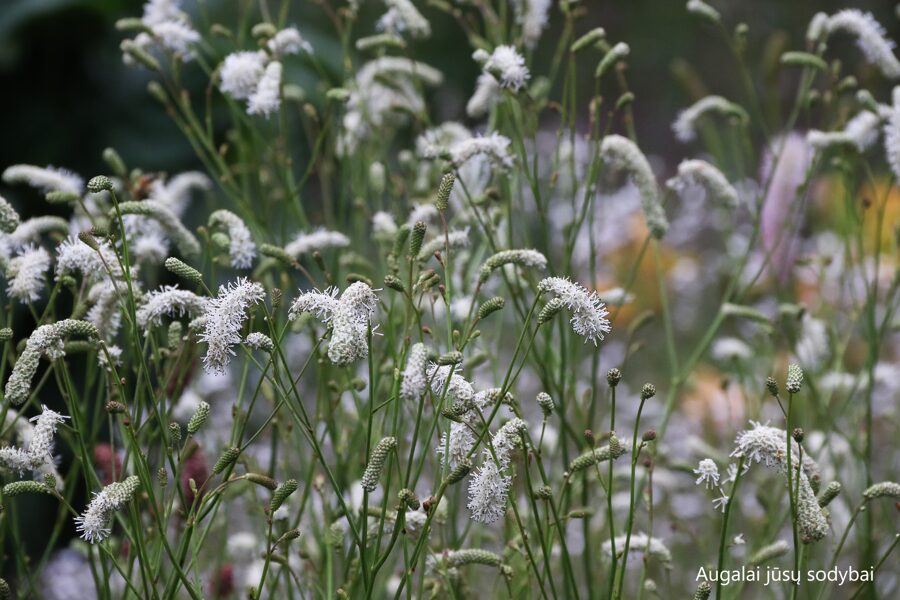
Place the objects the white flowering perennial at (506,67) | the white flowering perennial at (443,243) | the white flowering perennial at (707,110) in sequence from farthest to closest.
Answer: the white flowering perennial at (707,110)
the white flowering perennial at (506,67)
the white flowering perennial at (443,243)

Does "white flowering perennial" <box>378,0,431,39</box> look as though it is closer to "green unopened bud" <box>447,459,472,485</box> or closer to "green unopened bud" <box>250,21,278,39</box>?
"green unopened bud" <box>250,21,278,39</box>

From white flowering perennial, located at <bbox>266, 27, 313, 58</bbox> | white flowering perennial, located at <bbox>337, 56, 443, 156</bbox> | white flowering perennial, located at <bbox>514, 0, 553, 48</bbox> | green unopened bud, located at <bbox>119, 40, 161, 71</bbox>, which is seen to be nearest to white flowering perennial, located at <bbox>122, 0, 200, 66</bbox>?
green unopened bud, located at <bbox>119, 40, 161, 71</bbox>

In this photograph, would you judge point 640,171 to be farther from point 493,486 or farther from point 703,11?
point 493,486

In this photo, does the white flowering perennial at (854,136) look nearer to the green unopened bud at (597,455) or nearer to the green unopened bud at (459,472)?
the green unopened bud at (597,455)

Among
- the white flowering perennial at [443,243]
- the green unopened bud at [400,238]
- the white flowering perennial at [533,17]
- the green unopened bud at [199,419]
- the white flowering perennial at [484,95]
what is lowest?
the green unopened bud at [199,419]

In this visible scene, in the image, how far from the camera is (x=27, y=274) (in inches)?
39.4

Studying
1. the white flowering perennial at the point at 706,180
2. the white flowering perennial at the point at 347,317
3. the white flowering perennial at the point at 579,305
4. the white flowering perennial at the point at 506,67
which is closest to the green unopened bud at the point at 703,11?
the white flowering perennial at the point at 706,180

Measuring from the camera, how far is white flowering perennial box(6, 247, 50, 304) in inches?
39.1

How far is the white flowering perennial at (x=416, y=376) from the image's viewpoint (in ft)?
2.80

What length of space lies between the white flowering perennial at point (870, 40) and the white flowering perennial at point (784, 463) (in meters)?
0.68

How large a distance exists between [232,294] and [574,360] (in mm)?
592

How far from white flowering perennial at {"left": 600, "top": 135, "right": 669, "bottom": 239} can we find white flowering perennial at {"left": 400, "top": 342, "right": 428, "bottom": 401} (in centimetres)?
44

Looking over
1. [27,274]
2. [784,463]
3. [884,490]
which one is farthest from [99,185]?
[884,490]

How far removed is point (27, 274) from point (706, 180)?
0.79m
